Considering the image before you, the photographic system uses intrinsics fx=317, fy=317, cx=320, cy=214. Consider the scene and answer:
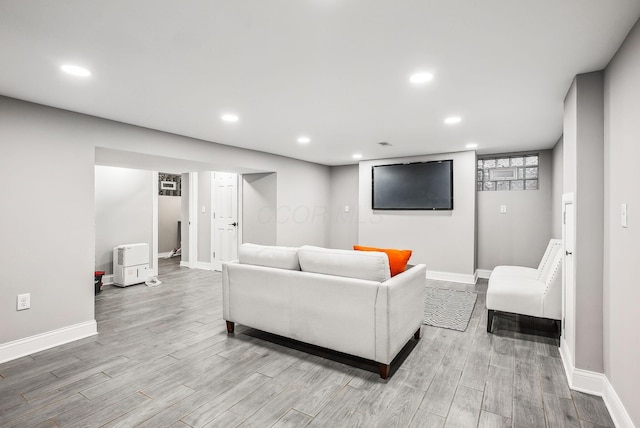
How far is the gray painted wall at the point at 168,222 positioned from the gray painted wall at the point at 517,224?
24.4 feet

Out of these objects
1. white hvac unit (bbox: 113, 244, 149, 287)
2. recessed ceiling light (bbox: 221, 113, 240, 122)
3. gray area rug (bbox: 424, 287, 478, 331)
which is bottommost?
gray area rug (bbox: 424, 287, 478, 331)

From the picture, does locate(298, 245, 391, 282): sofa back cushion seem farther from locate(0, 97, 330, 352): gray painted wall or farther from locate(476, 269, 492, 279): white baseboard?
locate(476, 269, 492, 279): white baseboard

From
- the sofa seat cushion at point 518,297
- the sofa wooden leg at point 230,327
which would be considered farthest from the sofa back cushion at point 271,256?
the sofa seat cushion at point 518,297

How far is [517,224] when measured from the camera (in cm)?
547

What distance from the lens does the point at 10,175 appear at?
274 cm

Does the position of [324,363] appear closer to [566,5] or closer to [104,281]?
[566,5]

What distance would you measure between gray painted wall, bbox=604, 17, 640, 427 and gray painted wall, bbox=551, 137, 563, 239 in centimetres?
262

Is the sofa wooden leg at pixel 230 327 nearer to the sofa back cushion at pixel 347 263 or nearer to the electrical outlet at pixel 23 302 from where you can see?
the sofa back cushion at pixel 347 263

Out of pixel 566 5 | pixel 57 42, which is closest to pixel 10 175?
pixel 57 42

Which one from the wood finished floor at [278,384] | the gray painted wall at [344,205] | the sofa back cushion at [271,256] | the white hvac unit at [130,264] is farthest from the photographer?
the gray painted wall at [344,205]

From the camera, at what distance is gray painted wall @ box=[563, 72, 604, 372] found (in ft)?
7.01

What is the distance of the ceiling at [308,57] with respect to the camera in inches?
61.9

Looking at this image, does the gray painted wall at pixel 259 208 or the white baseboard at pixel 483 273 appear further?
the gray painted wall at pixel 259 208

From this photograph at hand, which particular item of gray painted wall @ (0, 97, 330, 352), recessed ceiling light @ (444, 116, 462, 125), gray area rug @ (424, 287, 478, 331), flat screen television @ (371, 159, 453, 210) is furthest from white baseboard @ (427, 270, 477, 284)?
gray painted wall @ (0, 97, 330, 352)
